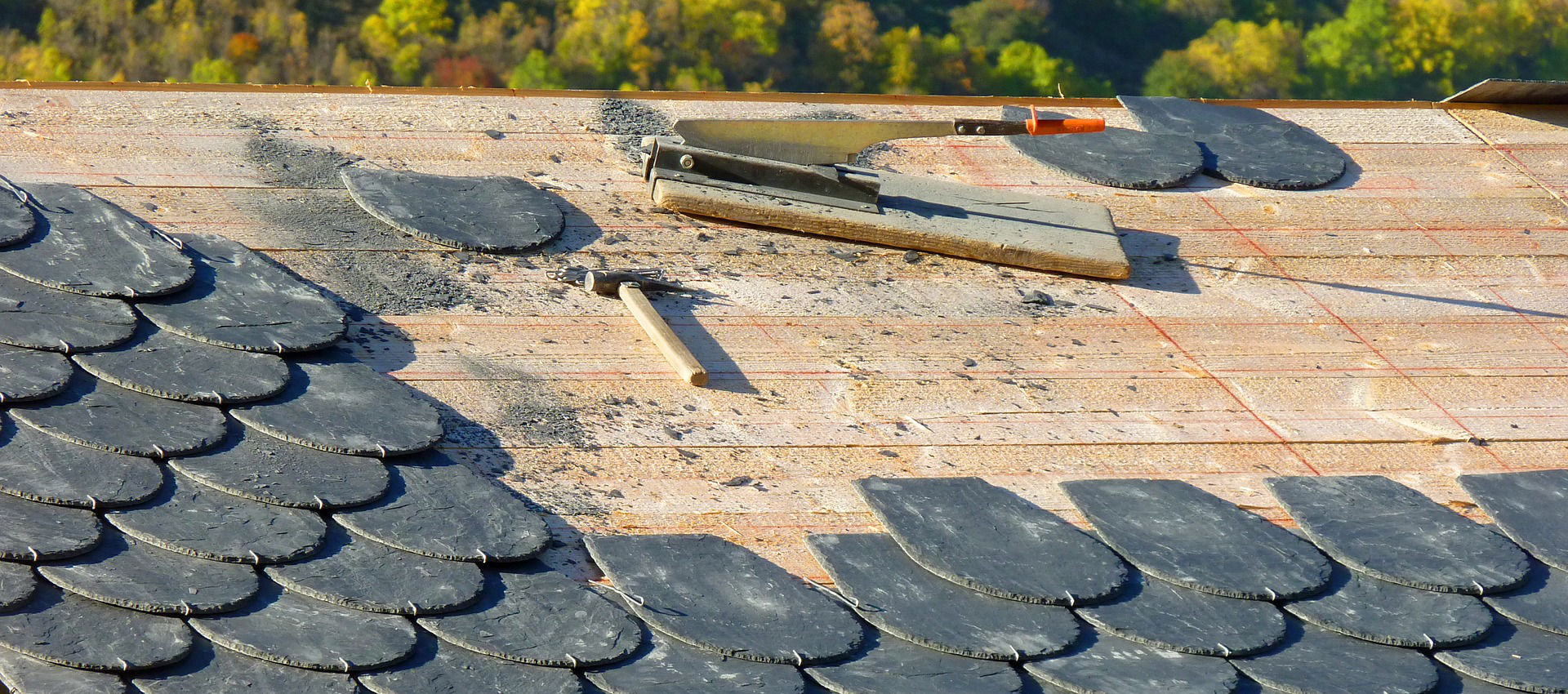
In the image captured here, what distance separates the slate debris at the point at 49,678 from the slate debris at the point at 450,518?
1.96ft

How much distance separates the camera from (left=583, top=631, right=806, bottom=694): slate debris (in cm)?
285

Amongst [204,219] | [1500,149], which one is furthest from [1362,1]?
[204,219]

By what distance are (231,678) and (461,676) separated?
1.33ft

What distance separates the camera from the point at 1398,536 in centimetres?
362

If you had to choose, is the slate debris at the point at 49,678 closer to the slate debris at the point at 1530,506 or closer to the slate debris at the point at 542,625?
the slate debris at the point at 542,625

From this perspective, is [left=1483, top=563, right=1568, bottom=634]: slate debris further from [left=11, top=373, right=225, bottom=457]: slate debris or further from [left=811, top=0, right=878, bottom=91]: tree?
[left=811, top=0, right=878, bottom=91]: tree

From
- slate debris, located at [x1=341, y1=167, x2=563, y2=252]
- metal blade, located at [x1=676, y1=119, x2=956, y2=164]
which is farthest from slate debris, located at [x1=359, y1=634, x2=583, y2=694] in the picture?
metal blade, located at [x1=676, y1=119, x2=956, y2=164]

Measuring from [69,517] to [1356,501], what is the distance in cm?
Result: 296

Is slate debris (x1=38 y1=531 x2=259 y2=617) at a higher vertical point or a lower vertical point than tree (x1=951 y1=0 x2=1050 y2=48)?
higher

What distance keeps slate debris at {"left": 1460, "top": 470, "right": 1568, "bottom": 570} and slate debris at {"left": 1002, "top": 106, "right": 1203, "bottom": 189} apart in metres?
1.99

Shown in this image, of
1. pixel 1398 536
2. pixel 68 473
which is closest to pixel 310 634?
pixel 68 473

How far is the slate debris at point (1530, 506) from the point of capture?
12.1ft

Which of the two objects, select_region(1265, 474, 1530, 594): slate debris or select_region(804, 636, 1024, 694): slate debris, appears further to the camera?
select_region(1265, 474, 1530, 594): slate debris

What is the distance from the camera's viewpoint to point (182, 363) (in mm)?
3531
